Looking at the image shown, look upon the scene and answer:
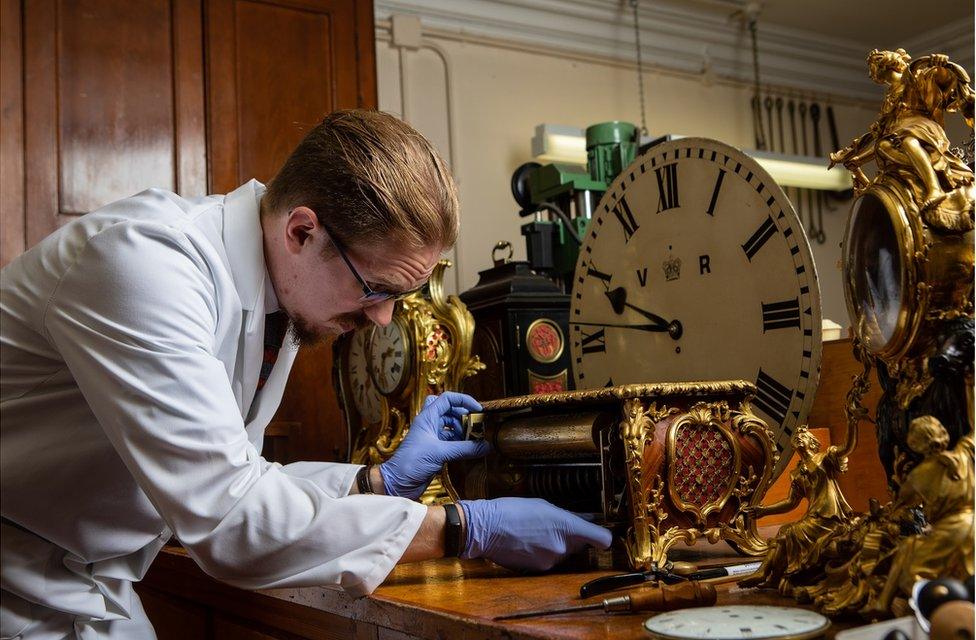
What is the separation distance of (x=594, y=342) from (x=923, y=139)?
0.90 meters

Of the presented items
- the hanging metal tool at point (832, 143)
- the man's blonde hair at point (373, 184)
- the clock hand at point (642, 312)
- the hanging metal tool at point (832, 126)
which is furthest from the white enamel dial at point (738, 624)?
the hanging metal tool at point (832, 126)

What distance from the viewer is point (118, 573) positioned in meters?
1.35

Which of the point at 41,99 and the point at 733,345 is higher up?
the point at 41,99

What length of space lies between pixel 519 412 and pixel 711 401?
1.00ft

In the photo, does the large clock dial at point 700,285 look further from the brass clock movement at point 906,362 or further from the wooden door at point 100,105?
the wooden door at point 100,105

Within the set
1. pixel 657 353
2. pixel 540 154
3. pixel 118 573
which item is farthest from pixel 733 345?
pixel 540 154

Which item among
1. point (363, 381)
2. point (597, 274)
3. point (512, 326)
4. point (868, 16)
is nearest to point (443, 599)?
point (597, 274)

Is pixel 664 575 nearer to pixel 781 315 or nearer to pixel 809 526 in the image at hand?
pixel 809 526

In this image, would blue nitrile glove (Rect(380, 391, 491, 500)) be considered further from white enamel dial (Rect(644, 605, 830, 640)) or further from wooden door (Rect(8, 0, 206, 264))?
wooden door (Rect(8, 0, 206, 264))

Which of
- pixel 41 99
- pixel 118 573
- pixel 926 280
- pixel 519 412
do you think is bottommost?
pixel 118 573

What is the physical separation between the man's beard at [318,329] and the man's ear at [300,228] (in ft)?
0.39

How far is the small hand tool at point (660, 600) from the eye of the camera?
0.96 meters

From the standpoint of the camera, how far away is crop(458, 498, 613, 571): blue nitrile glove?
125 cm

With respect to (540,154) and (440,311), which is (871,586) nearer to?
(440,311)
